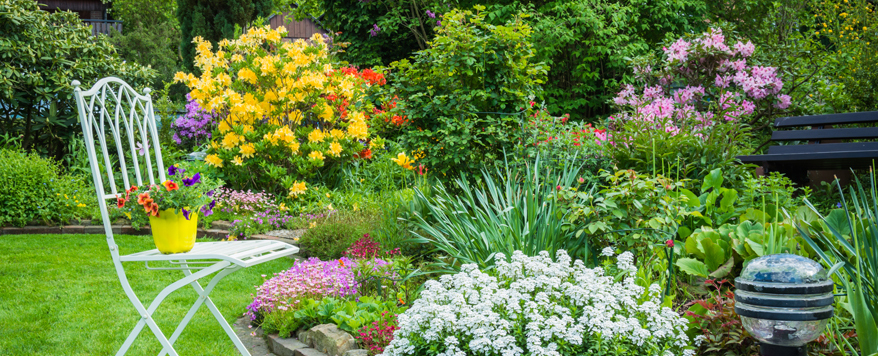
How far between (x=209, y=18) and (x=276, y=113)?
8.03 meters

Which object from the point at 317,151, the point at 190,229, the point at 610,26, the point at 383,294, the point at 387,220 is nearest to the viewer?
the point at 190,229

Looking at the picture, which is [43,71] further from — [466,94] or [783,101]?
Answer: [783,101]

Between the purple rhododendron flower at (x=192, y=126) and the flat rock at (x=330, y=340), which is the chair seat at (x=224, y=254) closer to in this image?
the flat rock at (x=330, y=340)

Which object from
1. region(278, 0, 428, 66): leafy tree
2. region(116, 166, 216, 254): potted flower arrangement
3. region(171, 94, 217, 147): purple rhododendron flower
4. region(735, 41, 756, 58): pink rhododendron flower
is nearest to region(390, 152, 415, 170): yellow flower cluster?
region(116, 166, 216, 254): potted flower arrangement

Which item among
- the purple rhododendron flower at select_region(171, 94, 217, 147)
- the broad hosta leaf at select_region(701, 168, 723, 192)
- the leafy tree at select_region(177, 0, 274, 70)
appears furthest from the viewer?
the leafy tree at select_region(177, 0, 274, 70)

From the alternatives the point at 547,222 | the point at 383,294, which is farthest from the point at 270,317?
the point at 547,222

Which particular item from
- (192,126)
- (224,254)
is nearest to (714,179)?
(224,254)

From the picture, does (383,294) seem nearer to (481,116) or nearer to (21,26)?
(481,116)

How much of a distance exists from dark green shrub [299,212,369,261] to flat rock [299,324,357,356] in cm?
173

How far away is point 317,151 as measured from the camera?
6.55 meters

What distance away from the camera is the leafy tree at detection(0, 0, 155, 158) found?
675cm

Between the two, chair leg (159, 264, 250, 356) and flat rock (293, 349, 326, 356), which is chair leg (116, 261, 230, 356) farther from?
flat rock (293, 349, 326, 356)

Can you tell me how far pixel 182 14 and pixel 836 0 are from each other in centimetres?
1226

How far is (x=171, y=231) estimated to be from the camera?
7.62 ft
